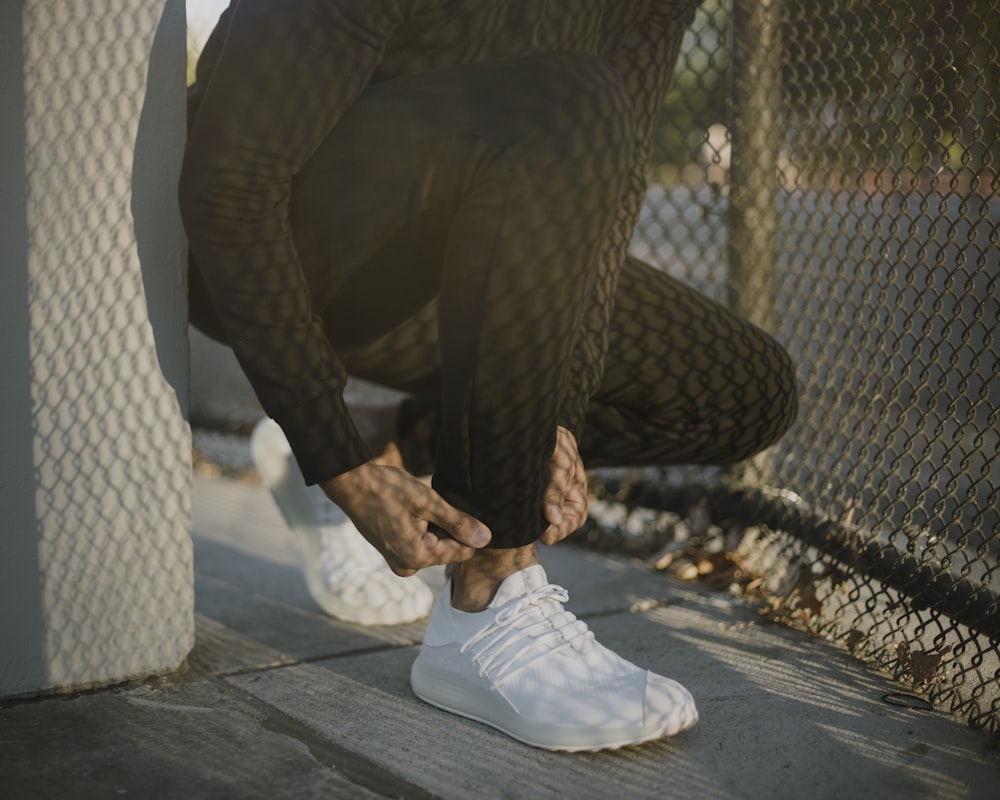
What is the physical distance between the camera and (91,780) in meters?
1.58

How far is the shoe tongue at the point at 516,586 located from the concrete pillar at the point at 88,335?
619mm

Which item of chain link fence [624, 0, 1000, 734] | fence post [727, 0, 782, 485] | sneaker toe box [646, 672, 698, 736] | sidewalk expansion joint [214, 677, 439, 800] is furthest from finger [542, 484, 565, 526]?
fence post [727, 0, 782, 485]

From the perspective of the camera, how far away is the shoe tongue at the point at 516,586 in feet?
5.89

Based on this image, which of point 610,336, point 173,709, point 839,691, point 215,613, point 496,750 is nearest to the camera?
point 496,750

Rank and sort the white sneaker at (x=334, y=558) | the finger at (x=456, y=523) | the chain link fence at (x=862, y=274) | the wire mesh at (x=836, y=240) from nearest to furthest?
the finger at (x=456, y=523) < the wire mesh at (x=836, y=240) < the chain link fence at (x=862, y=274) < the white sneaker at (x=334, y=558)

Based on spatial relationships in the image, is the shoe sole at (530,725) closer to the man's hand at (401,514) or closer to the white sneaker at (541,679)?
the white sneaker at (541,679)

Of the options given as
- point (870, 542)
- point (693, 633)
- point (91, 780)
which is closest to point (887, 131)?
point (870, 542)

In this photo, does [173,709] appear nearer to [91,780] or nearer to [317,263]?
[91,780]

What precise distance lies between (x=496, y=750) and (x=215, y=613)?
38.9 inches

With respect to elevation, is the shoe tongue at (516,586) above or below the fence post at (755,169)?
below

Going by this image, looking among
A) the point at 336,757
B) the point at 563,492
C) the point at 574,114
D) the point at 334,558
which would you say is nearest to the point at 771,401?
the point at 563,492

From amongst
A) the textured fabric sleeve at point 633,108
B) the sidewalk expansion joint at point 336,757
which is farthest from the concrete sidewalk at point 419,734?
the textured fabric sleeve at point 633,108

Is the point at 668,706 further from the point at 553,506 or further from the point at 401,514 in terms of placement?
the point at 401,514

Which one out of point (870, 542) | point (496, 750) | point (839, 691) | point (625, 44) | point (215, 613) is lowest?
point (215, 613)
